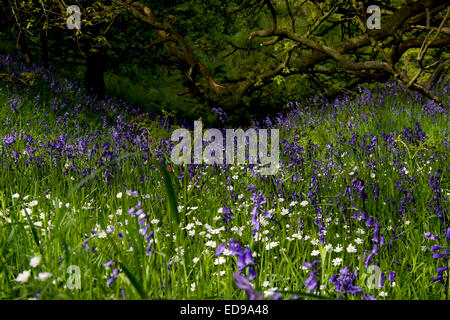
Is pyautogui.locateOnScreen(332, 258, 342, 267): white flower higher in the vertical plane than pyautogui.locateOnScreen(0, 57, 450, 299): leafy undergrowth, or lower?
lower

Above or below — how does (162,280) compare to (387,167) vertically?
below

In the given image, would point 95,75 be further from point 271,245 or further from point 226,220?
point 271,245

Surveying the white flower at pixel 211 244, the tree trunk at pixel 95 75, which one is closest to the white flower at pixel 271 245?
the white flower at pixel 211 244

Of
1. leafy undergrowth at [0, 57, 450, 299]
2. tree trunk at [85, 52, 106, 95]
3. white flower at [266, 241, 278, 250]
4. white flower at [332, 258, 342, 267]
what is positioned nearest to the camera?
leafy undergrowth at [0, 57, 450, 299]

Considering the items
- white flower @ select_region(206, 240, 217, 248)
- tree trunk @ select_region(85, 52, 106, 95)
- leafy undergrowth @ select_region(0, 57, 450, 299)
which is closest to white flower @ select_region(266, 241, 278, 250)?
leafy undergrowth @ select_region(0, 57, 450, 299)

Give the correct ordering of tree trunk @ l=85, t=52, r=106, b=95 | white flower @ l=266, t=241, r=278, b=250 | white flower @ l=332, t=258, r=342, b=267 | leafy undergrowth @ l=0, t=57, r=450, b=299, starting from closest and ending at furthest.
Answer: leafy undergrowth @ l=0, t=57, r=450, b=299
white flower @ l=332, t=258, r=342, b=267
white flower @ l=266, t=241, r=278, b=250
tree trunk @ l=85, t=52, r=106, b=95

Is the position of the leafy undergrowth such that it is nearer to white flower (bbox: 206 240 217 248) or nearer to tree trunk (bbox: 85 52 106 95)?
white flower (bbox: 206 240 217 248)

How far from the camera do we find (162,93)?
14.6m

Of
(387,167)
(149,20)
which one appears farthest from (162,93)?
(387,167)

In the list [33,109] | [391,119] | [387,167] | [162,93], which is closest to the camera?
[387,167]

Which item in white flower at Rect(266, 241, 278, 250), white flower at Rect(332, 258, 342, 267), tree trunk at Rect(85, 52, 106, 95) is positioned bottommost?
white flower at Rect(332, 258, 342, 267)

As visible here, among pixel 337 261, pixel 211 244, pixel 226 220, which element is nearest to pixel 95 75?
pixel 226 220
